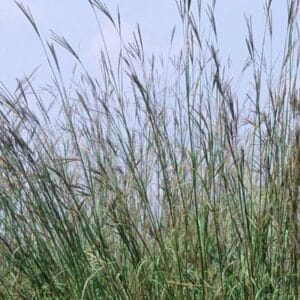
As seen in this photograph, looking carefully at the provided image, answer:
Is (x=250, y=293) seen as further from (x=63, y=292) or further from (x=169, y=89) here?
(x=169, y=89)

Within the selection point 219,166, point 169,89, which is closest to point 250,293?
point 219,166

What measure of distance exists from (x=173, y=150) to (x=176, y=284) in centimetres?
52

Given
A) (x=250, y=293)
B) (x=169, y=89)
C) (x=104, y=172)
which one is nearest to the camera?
(x=250, y=293)

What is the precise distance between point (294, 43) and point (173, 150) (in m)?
0.58

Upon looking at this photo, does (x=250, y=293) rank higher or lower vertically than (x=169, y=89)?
lower

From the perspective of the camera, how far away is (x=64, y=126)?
3447mm

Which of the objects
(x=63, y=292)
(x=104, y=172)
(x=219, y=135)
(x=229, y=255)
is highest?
(x=219, y=135)

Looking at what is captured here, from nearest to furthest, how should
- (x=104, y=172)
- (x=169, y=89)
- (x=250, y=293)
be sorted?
(x=250, y=293)
(x=104, y=172)
(x=169, y=89)

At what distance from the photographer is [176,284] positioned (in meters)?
2.60

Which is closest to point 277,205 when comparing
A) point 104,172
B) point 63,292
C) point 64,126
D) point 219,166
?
point 219,166

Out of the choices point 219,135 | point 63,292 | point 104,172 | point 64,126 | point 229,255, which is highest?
point 64,126

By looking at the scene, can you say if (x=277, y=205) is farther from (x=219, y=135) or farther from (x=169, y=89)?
(x=169, y=89)

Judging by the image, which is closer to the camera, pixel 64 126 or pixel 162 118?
pixel 162 118

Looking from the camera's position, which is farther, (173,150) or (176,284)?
(173,150)
